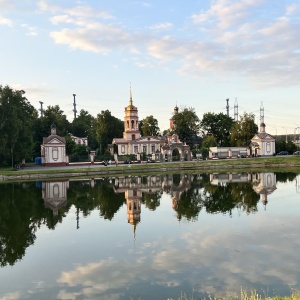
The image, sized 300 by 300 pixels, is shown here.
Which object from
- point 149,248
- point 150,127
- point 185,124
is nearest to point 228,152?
point 185,124

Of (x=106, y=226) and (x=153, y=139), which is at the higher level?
(x=153, y=139)

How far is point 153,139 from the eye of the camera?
88.8 m

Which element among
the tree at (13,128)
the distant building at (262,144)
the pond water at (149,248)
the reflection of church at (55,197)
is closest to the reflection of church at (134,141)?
the distant building at (262,144)

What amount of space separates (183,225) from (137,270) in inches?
291

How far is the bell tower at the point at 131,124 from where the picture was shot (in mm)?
89800

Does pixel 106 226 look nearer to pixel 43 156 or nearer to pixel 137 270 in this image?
pixel 137 270

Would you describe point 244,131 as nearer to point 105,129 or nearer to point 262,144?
point 262,144

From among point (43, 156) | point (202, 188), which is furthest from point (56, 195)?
point (43, 156)

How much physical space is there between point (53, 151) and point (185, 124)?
39949mm

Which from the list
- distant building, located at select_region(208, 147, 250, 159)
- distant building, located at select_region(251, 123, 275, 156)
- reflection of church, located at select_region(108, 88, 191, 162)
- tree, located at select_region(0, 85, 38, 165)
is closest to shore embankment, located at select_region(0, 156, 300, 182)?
tree, located at select_region(0, 85, 38, 165)

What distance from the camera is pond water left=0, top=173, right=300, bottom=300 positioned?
11.5m

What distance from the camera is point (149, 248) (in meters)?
15.5

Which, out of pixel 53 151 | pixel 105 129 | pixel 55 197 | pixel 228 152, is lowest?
pixel 55 197

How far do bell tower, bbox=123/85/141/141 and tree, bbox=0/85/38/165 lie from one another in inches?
1159
